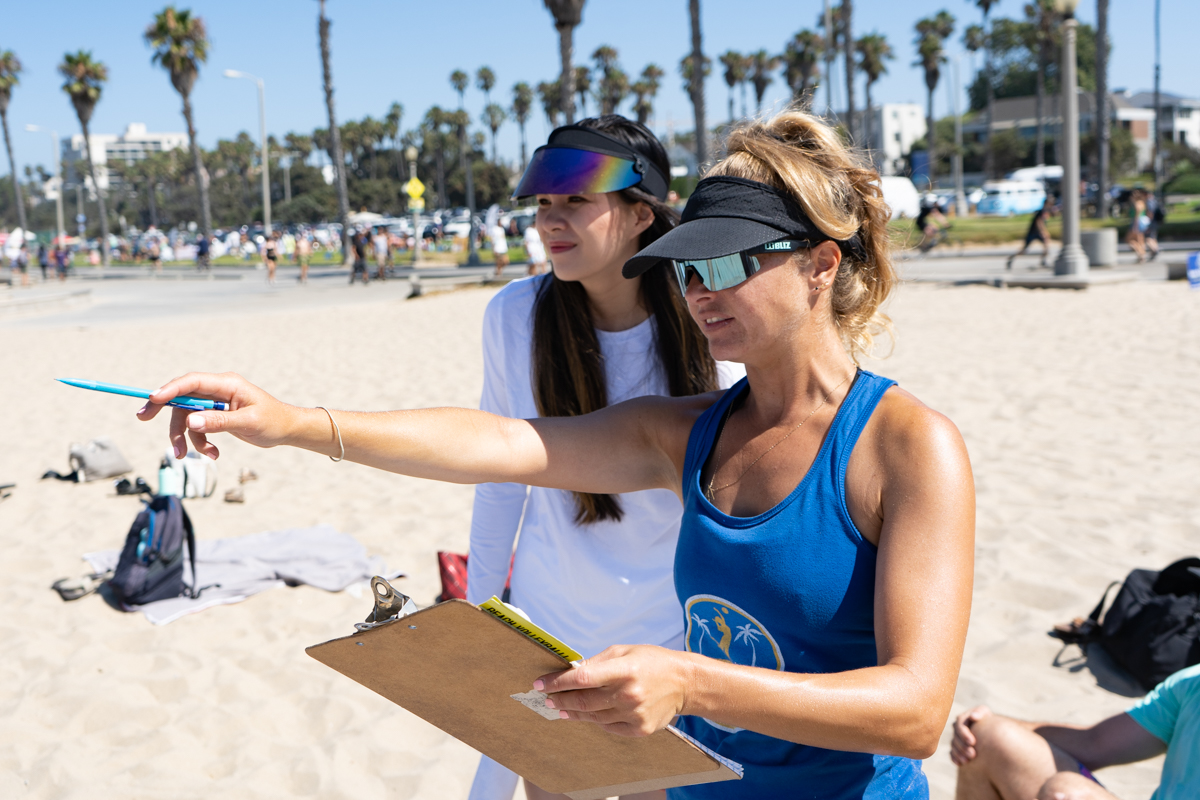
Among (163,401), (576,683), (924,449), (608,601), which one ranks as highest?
(163,401)

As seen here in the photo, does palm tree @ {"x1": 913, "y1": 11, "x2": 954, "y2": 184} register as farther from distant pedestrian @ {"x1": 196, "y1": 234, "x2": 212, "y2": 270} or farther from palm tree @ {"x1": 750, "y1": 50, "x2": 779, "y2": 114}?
distant pedestrian @ {"x1": 196, "y1": 234, "x2": 212, "y2": 270}

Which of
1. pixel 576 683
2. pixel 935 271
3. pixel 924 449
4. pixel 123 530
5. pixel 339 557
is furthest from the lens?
pixel 935 271

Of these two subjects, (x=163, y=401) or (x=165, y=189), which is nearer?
(x=163, y=401)

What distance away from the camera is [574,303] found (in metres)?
2.47

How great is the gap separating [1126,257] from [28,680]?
78.7 feet

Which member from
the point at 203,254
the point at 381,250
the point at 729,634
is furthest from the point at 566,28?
the point at 729,634

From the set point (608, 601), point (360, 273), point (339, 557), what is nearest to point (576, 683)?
point (608, 601)

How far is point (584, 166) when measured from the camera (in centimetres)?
239

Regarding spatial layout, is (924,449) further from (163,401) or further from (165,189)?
(165,189)

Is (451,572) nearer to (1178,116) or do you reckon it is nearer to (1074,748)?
(1074,748)

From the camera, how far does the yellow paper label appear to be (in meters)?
1.05

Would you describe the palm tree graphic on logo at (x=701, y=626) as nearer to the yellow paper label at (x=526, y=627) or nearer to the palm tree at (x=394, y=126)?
the yellow paper label at (x=526, y=627)

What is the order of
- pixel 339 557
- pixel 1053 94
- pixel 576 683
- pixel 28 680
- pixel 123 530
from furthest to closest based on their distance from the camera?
1. pixel 1053 94
2. pixel 123 530
3. pixel 339 557
4. pixel 28 680
5. pixel 576 683

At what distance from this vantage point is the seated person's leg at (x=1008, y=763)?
2590mm
